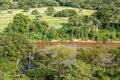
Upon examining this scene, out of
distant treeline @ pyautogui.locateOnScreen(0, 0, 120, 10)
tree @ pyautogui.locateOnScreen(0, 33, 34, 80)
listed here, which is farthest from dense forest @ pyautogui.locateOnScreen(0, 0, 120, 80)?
distant treeline @ pyautogui.locateOnScreen(0, 0, 120, 10)

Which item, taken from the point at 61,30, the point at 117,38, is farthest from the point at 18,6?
the point at 117,38

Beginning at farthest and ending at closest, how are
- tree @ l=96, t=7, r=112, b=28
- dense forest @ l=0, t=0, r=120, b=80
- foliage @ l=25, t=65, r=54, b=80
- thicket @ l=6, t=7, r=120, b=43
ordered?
tree @ l=96, t=7, r=112, b=28
thicket @ l=6, t=7, r=120, b=43
foliage @ l=25, t=65, r=54, b=80
dense forest @ l=0, t=0, r=120, b=80

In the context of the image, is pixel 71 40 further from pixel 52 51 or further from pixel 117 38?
pixel 52 51

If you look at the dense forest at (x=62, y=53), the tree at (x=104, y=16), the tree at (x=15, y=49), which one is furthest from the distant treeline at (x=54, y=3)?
the tree at (x=15, y=49)

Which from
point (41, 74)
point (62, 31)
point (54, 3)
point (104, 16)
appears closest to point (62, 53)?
point (41, 74)

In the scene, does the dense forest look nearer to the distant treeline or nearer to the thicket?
the thicket

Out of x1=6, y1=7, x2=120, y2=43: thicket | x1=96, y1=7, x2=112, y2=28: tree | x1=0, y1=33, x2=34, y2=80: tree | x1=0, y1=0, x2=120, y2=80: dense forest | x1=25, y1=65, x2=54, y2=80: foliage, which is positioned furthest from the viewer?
x1=96, y1=7, x2=112, y2=28: tree

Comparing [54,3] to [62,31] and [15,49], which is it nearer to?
[62,31]

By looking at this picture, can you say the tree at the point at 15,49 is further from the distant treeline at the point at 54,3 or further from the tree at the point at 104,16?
the distant treeline at the point at 54,3
